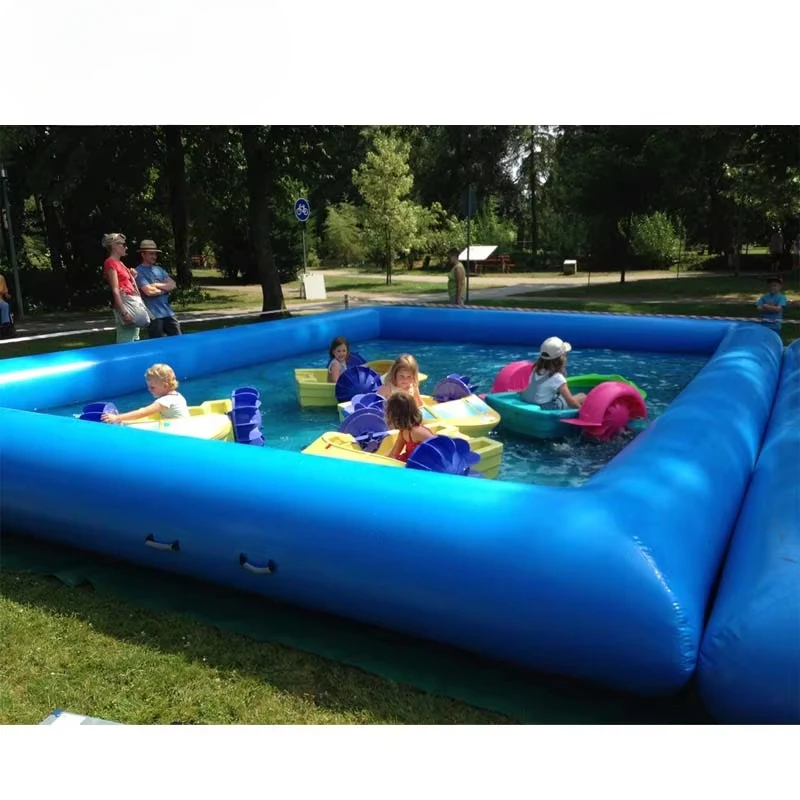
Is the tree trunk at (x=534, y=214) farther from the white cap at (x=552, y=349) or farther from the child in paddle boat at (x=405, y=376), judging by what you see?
the child in paddle boat at (x=405, y=376)

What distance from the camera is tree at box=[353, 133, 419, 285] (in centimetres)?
2461

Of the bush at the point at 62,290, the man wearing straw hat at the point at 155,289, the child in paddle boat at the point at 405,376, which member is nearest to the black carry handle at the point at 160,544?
the child in paddle boat at the point at 405,376

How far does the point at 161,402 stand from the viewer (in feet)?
17.3

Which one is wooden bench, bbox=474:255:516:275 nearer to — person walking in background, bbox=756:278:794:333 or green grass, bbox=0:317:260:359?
green grass, bbox=0:317:260:359

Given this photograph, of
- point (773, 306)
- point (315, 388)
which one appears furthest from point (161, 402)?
point (773, 306)

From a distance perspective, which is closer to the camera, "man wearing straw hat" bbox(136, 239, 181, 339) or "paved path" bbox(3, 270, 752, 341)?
"man wearing straw hat" bbox(136, 239, 181, 339)

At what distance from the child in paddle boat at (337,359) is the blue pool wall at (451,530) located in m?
3.08

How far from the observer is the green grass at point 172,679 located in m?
2.90

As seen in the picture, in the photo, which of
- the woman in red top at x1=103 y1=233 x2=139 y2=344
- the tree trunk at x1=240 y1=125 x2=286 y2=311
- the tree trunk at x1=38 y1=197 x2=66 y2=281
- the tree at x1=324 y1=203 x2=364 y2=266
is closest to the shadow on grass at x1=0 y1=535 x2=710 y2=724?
the woman in red top at x1=103 y1=233 x2=139 y2=344

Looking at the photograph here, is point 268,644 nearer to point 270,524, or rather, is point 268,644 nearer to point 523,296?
point 270,524

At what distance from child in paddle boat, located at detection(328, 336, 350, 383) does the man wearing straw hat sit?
2.05m

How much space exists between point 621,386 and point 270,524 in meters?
3.48

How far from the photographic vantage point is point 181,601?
3.77 m
